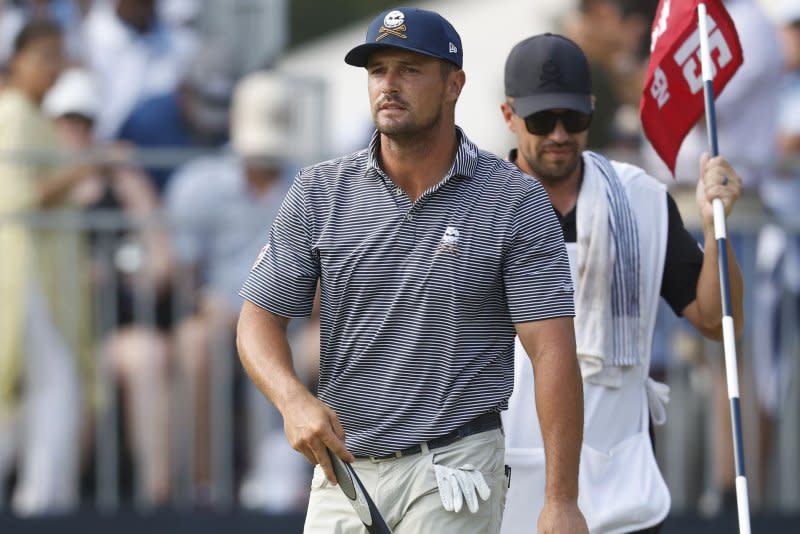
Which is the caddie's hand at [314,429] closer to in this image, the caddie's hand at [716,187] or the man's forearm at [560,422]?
the man's forearm at [560,422]

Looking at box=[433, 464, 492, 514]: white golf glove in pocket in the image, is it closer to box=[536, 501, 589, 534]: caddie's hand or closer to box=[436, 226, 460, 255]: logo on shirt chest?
box=[536, 501, 589, 534]: caddie's hand

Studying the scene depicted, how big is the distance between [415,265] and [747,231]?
4.14m

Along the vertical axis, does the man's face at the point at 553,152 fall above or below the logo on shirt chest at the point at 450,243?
above

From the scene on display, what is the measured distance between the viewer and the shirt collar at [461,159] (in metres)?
4.52

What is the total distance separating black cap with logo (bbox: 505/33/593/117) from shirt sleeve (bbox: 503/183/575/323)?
92cm

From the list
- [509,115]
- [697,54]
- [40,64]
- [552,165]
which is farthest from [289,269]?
[40,64]

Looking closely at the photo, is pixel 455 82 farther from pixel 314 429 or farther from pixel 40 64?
pixel 40 64

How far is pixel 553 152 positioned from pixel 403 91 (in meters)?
1.01

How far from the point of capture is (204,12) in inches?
382

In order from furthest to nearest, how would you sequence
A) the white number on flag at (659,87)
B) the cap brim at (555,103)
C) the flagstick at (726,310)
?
the white number on flag at (659,87)
the cap brim at (555,103)
the flagstick at (726,310)

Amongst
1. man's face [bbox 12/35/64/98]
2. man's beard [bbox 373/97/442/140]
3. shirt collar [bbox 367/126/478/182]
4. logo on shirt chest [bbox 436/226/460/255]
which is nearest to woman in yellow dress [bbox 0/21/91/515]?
man's face [bbox 12/35/64/98]

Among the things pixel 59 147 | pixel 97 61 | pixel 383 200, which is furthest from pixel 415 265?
pixel 97 61

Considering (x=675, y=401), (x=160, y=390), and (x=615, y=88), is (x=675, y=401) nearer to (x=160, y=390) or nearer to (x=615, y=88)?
(x=615, y=88)

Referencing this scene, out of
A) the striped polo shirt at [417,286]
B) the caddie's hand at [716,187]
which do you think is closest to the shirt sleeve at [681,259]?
the caddie's hand at [716,187]
